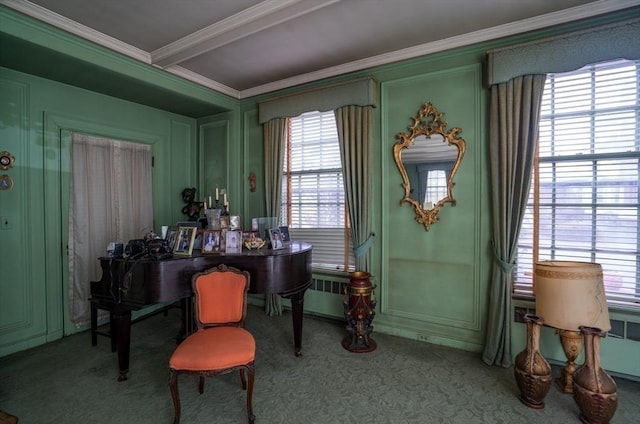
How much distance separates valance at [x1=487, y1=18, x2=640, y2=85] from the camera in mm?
2396

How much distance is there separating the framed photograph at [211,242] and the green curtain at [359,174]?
59.2 inches

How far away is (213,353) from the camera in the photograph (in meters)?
1.97

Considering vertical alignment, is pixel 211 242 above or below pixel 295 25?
below

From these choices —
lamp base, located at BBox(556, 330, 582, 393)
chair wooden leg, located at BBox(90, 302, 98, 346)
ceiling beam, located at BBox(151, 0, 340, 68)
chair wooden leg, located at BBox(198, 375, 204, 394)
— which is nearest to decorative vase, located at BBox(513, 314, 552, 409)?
lamp base, located at BBox(556, 330, 582, 393)

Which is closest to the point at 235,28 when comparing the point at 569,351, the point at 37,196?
the point at 37,196

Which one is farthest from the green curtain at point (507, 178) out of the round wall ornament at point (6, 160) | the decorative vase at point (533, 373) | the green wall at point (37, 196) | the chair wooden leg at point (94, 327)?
the round wall ornament at point (6, 160)

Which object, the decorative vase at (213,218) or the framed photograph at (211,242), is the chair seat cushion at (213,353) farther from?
the decorative vase at (213,218)

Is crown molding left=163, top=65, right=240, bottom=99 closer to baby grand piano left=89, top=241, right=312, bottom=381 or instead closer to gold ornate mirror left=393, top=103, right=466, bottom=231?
baby grand piano left=89, top=241, right=312, bottom=381

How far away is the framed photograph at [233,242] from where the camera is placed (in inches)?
109

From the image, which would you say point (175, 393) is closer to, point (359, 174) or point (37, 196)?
point (359, 174)

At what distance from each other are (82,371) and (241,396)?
1501 mm

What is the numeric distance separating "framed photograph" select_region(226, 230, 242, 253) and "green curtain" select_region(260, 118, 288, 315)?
1.32 m

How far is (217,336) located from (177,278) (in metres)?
0.58

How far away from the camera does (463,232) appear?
10.1ft
